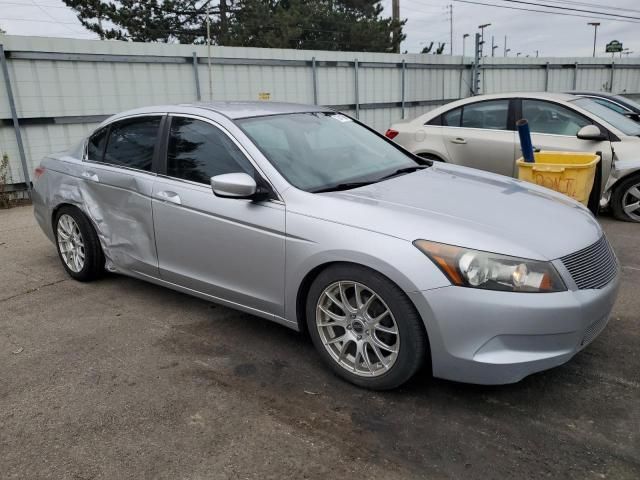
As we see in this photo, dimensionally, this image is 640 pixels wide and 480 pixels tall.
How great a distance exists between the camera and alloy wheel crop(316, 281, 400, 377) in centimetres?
291

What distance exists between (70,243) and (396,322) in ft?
11.0

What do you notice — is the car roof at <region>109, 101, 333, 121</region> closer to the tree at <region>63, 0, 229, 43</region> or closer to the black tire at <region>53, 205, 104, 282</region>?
the black tire at <region>53, 205, 104, 282</region>

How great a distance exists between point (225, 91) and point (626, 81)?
1675cm

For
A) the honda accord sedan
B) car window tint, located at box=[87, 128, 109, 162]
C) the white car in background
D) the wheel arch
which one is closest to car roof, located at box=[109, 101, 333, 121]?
the honda accord sedan

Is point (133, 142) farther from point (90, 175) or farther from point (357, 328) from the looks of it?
point (357, 328)

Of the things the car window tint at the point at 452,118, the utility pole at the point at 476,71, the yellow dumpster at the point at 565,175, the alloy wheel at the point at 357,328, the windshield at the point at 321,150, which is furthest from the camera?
the utility pole at the point at 476,71

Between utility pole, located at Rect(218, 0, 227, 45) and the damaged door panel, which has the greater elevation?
utility pole, located at Rect(218, 0, 227, 45)

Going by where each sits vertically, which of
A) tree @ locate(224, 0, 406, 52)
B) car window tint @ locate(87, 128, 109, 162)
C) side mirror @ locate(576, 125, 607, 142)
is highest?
tree @ locate(224, 0, 406, 52)

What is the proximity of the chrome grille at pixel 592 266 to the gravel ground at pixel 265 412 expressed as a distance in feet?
1.97

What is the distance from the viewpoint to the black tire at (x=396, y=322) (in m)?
2.75

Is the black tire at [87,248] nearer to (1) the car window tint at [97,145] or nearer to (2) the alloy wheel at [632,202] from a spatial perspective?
(1) the car window tint at [97,145]

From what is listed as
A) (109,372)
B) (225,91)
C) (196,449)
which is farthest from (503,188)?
(225,91)

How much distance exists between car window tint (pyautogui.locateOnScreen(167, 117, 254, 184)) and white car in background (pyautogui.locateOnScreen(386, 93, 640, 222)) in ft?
14.0

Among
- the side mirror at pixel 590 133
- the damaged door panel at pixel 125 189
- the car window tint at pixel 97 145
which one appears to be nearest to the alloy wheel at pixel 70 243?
the damaged door panel at pixel 125 189
